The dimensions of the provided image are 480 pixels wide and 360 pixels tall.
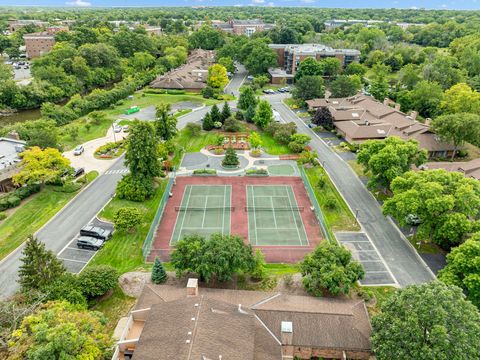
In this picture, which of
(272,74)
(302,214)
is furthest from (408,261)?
(272,74)

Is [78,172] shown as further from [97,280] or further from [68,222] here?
[97,280]

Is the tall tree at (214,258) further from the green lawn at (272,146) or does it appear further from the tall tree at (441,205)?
the green lawn at (272,146)

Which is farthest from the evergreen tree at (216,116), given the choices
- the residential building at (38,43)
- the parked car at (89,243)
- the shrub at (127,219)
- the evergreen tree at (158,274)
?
the residential building at (38,43)

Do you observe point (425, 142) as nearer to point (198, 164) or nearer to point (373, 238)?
point (373, 238)

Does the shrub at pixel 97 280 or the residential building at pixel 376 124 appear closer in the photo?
the shrub at pixel 97 280

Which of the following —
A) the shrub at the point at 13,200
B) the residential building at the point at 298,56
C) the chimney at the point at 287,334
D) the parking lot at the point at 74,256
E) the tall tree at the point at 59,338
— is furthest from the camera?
the residential building at the point at 298,56

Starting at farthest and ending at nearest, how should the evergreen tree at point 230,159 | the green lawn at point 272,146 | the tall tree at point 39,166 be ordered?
the green lawn at point 272,146 → the evergreen tree at point 230,159 → the tall tree at point 39,166
